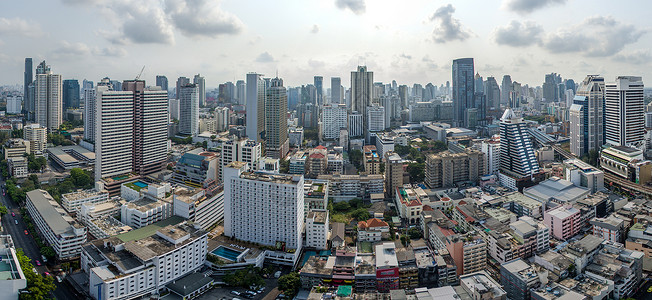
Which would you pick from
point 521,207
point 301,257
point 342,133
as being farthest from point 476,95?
point 301,257

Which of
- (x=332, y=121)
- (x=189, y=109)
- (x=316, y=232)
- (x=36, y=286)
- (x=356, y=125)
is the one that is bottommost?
(x=36, y=286)

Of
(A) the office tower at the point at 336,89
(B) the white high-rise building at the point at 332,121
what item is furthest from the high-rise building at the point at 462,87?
(A) the office tower at the point at 336,89

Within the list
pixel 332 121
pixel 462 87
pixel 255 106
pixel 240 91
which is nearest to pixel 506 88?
pixel 462 87

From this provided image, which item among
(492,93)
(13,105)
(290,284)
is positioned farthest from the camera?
(492,93)

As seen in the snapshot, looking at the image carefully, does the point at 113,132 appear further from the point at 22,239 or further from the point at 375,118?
the point at 375,118

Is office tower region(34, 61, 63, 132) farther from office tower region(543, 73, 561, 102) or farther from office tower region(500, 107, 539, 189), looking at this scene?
office tower region(543, 73, 561, 102)

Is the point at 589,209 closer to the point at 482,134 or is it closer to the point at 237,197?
the point at 237,197
